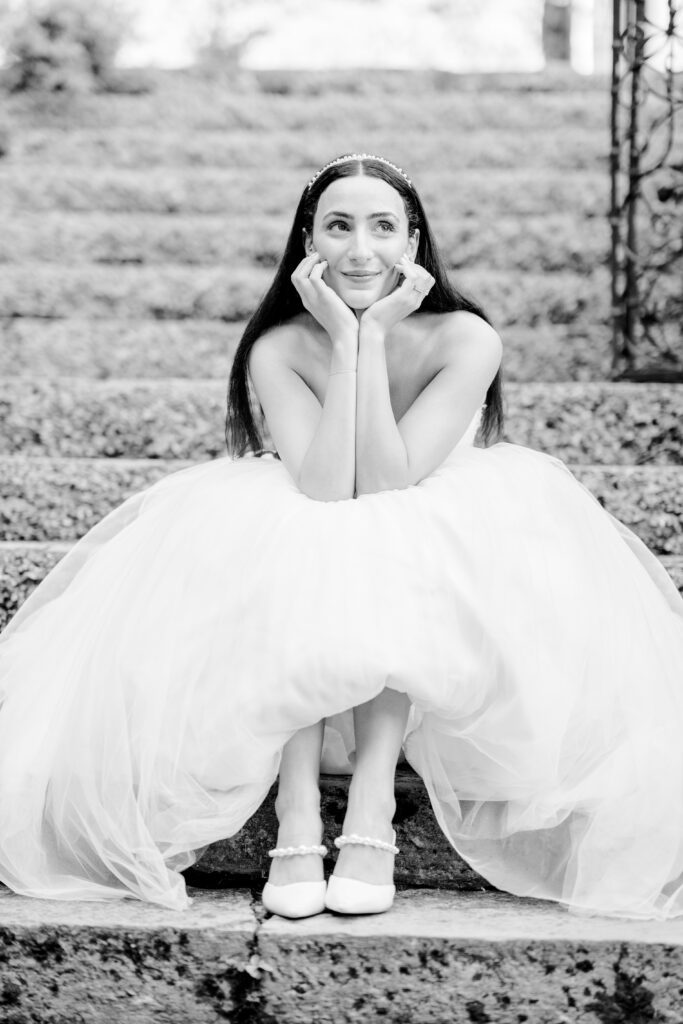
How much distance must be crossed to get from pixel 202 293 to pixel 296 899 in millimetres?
3353

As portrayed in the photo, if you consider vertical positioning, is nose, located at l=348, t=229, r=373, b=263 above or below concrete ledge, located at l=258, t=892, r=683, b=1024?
above

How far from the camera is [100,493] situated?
2.96 m

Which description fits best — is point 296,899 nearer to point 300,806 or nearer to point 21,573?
point 300,806

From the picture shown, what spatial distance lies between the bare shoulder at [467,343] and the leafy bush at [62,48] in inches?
169

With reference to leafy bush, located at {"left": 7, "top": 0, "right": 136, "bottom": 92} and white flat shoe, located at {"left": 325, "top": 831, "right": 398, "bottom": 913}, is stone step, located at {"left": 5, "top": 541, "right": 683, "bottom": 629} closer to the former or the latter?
white flat shoe, located at {"left": 325, "top": 831, "right": 398, "bottom": 913}

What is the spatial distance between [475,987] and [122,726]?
2.35 feet

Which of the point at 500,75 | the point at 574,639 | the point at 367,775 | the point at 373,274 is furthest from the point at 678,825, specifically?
the point at 500,75

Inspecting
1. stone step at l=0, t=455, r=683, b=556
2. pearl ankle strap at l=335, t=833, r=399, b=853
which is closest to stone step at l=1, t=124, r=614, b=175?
stone step at l=0, t=455, r=683, b=556

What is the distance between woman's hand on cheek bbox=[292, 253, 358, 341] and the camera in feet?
7.68

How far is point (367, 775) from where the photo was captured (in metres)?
1.87

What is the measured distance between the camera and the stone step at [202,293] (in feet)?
14.8

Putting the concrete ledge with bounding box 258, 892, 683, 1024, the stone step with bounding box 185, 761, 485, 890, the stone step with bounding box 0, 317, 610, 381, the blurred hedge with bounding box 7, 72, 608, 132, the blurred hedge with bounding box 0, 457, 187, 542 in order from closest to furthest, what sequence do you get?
the concrete ledge with bounding box 258, 892, 683, 1024
the stone step with bounding box 185, 761, 485, 890
the blurred hedge with bounding box 0, 457, 187, 542
the stone step with bounding box 0, 317, 610, 381
the blurred hedge with bounding box 7, 72, 608, 132

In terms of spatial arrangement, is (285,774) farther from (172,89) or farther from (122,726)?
(172,89)

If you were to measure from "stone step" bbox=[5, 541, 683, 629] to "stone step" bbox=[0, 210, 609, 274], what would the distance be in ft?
8.63
